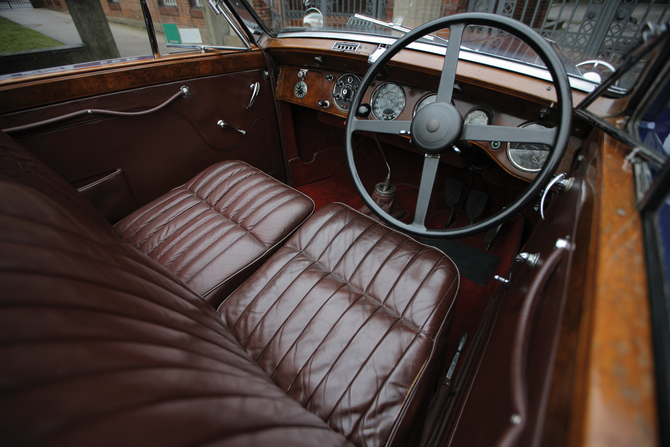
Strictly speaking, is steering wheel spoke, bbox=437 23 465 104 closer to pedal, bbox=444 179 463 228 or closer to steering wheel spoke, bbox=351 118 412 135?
steering wheel spoke, bbox=351 118 412 135

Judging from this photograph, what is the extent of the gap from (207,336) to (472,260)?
1419mm

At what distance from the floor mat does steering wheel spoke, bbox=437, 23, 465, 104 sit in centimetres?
86

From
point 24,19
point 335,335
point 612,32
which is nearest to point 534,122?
point 335,335

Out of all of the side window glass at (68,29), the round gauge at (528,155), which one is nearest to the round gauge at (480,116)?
the round gauge at (528,155)

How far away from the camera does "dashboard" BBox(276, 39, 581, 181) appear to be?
3.59 feet

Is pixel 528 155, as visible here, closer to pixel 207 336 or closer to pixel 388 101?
pixel 388 101

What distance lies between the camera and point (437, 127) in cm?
92

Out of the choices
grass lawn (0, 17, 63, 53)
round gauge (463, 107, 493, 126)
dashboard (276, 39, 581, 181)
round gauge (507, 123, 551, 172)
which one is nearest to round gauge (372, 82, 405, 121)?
dashboard (276, 39, 581, 181)

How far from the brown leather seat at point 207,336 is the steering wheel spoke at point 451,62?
47cm

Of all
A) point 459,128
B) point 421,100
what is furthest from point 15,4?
point 459,128

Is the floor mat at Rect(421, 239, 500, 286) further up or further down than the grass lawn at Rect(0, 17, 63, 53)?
further down

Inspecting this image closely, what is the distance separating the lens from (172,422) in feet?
1.02

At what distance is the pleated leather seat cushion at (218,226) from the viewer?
1010 millimetres

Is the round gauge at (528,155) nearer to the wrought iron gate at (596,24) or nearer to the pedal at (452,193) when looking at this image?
the pedal at (452,193)
